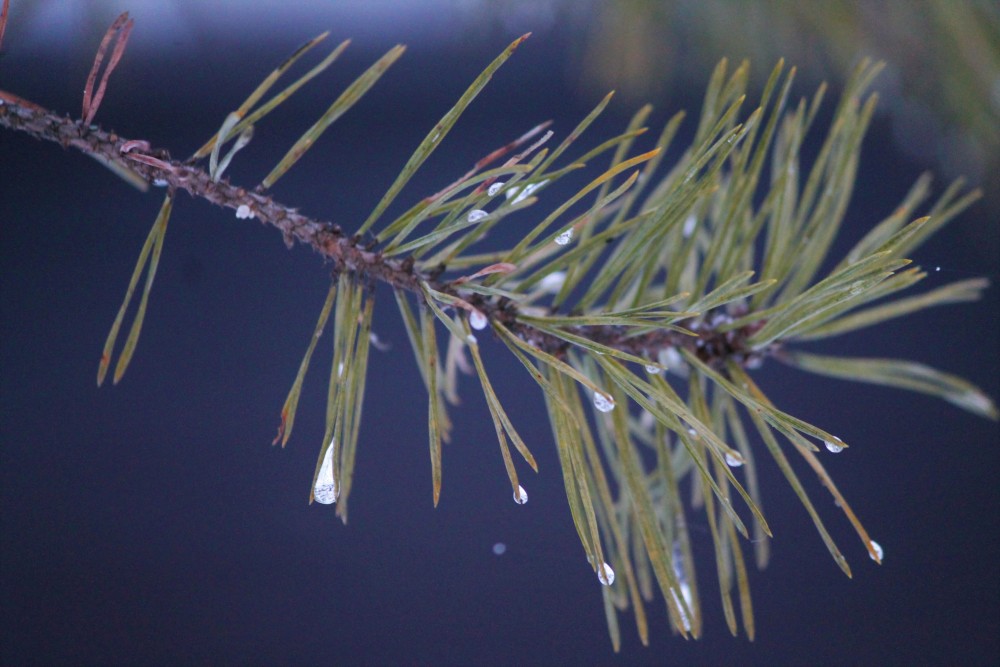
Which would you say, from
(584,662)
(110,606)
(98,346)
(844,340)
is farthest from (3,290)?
(844,340)

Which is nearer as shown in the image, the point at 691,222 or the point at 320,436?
the point at 691,222

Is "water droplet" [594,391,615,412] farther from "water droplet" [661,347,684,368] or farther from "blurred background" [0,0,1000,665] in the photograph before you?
"blurred background" [0,0,1000,665]

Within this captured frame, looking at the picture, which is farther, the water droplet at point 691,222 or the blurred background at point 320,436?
the blurred background at point 320,436

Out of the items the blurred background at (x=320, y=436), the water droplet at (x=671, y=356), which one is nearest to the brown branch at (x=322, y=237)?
the water droplet at (x=671, y=356)

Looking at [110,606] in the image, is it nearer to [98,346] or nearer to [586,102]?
[98,346]

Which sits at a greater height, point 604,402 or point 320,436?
point 320,436

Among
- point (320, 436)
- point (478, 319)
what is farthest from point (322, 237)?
point (320, 436)

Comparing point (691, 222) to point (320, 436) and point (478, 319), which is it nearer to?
point (478, 319)

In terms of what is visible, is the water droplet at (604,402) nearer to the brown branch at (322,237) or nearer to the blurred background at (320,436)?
the brown branch at (322,237)

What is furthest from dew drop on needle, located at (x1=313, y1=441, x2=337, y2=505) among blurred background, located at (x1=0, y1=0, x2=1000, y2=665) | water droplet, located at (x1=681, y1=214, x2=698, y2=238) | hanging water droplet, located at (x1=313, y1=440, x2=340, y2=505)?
blurred background, located at (x1=0, y1=0, x2=1000, y2=665)
